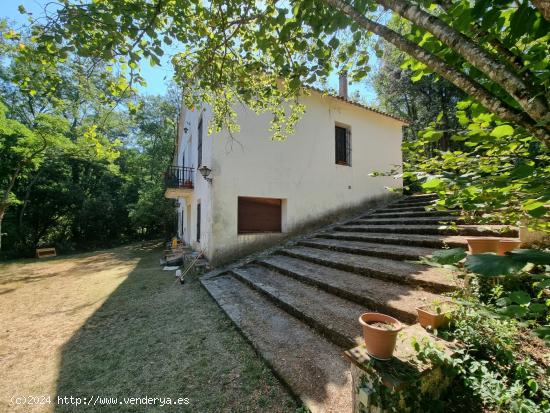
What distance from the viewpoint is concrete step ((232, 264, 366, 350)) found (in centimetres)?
277

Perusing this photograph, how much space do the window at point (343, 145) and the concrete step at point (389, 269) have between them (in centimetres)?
438

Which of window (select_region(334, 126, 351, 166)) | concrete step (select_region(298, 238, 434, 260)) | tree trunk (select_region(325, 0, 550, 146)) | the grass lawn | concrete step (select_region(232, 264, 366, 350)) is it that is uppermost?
window (select_region(334, 126, 351, 166))

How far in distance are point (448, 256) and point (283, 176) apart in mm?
6739

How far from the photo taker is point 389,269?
381 cm

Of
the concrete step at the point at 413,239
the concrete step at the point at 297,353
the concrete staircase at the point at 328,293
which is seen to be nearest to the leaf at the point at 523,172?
the concrete staircase at the point at 328,293

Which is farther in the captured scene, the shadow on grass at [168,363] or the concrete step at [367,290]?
the concrete step at [367,290]

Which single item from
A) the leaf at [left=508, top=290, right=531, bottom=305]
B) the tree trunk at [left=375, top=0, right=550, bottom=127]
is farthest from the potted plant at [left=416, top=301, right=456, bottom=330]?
the tree trunk at [left=375, top=0, right=550, bottom=127]

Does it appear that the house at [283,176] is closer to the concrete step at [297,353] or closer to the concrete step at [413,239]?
the concrete step at [413,239]

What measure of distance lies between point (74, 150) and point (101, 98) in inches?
440

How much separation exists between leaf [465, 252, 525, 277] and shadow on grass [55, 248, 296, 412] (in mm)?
2103

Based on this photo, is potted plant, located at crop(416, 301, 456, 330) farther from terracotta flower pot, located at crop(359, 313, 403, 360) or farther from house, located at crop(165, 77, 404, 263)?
house, located at crop(165, 77, 404, 263)

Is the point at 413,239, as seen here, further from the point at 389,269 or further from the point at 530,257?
the point at 530,257

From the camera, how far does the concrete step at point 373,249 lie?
419 cm

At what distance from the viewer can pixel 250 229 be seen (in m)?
7.22
